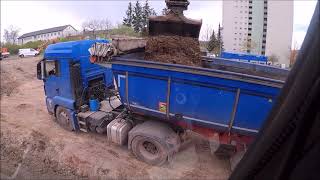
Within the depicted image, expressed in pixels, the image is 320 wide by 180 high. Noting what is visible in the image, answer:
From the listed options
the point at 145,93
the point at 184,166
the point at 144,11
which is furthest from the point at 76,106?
the point at 144,11

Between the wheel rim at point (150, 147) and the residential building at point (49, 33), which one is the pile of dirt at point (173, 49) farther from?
the residential building at point (49, 33)

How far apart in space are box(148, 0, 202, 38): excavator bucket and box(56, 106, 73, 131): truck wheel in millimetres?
3145

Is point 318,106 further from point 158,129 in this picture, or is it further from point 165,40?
point 165,40

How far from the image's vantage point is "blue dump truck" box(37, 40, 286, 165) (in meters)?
5.36

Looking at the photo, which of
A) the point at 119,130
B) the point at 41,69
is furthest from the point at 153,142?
the point at 41,69

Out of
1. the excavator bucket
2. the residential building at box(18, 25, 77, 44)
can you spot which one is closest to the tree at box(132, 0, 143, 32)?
the residential building at box(18, 25, 77, 44)

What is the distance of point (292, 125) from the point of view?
1.04 metres

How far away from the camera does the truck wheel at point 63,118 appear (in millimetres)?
8503

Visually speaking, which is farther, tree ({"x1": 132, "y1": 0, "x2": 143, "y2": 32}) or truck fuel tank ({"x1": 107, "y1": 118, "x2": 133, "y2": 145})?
tree ({"x1": 132, "y1": 0, "x2": 143, "y2": 32})

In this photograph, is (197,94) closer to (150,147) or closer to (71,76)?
(150,147)

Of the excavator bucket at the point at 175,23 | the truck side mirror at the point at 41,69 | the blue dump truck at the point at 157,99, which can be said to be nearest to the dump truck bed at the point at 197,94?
the blue dump truck at the point at 157,99

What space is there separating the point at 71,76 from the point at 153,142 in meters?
2.95

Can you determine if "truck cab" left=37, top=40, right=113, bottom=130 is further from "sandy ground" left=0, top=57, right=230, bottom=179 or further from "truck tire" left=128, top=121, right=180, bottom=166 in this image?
"truck tire" left=128, top=121, right=180, bottom=166

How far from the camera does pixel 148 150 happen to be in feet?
22.0
